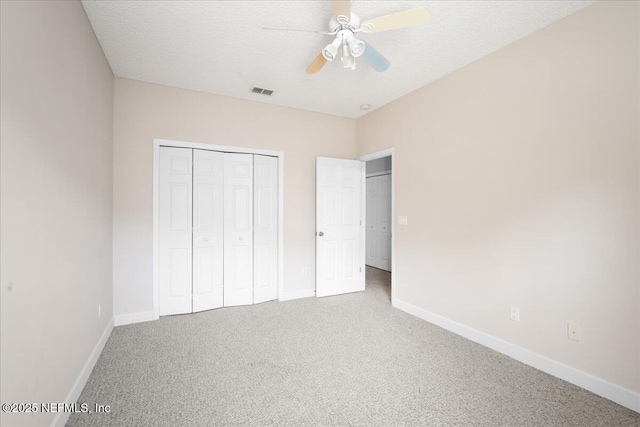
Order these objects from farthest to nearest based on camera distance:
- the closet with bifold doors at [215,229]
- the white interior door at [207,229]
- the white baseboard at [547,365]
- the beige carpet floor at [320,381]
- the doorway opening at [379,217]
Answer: the doorway opening at [379,217]
the white interior door at [207,229]
the closet with bifold doors at [215,229]
the white baseboard at [547,365]
the beige carpet floor at [320,381]

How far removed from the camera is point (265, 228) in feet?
12.7

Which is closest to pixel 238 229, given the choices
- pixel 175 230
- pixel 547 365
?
pixel 175 230

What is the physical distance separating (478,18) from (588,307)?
2.25 metres

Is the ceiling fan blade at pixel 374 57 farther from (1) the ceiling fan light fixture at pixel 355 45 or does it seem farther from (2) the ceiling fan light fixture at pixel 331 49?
(2) the ceiling fan light fixture at pixel 331 49

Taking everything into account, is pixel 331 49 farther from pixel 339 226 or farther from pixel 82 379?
pixel 82 379

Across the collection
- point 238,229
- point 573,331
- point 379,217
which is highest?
point 379,217

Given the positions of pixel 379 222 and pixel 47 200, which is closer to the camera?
pixel 47 200

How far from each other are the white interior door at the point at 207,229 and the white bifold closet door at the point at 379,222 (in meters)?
3.65

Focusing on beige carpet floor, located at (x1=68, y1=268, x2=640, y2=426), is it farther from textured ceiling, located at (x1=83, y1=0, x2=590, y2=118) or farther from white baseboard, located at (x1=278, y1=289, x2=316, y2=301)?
textured ceiling, located at (x1=83, y1=0, x2=590, y2=118)

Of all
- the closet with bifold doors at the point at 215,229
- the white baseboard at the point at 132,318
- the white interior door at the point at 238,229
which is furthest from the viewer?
the white interior door at the point at 238,229

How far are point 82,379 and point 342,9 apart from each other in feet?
9.81

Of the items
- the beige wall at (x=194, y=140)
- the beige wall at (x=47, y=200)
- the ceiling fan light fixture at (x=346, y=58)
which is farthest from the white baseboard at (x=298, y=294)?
the ceiling fan light fixture at (x=346, y=58)

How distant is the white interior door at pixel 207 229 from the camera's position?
347 centimetres

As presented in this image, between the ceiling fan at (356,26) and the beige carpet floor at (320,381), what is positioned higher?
the ceiling fan at (356,26)
